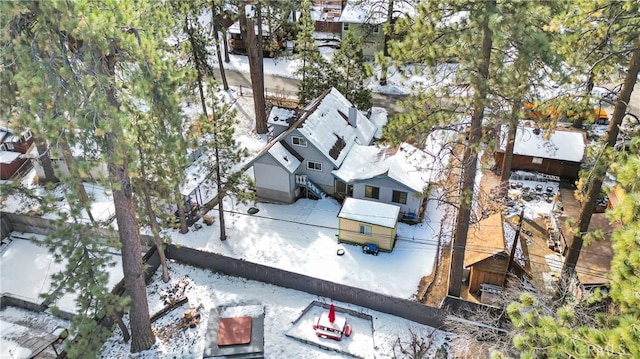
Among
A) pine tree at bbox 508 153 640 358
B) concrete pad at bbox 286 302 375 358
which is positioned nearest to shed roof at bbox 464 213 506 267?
concrete pad at bbox 286 302 375 358

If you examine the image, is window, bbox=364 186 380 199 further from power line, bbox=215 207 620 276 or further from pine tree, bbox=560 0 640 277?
pine tree, bbox=560 0 640 277

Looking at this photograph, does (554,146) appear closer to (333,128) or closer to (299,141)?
(333,128)

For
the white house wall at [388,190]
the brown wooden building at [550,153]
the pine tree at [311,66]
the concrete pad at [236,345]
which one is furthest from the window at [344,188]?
the concrete pad at [236,345]

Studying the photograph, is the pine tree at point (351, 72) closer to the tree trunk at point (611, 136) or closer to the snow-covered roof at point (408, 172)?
the snow-covered roof at point (408, 172)

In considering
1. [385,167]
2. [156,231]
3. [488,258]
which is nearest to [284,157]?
[385,167]

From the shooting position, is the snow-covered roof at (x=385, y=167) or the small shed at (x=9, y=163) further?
the small shed at (x=9, y=163)

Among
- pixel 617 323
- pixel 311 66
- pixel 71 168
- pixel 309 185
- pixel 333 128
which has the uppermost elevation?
pixel 71 168

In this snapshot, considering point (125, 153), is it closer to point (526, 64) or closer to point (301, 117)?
point (526, 64)
